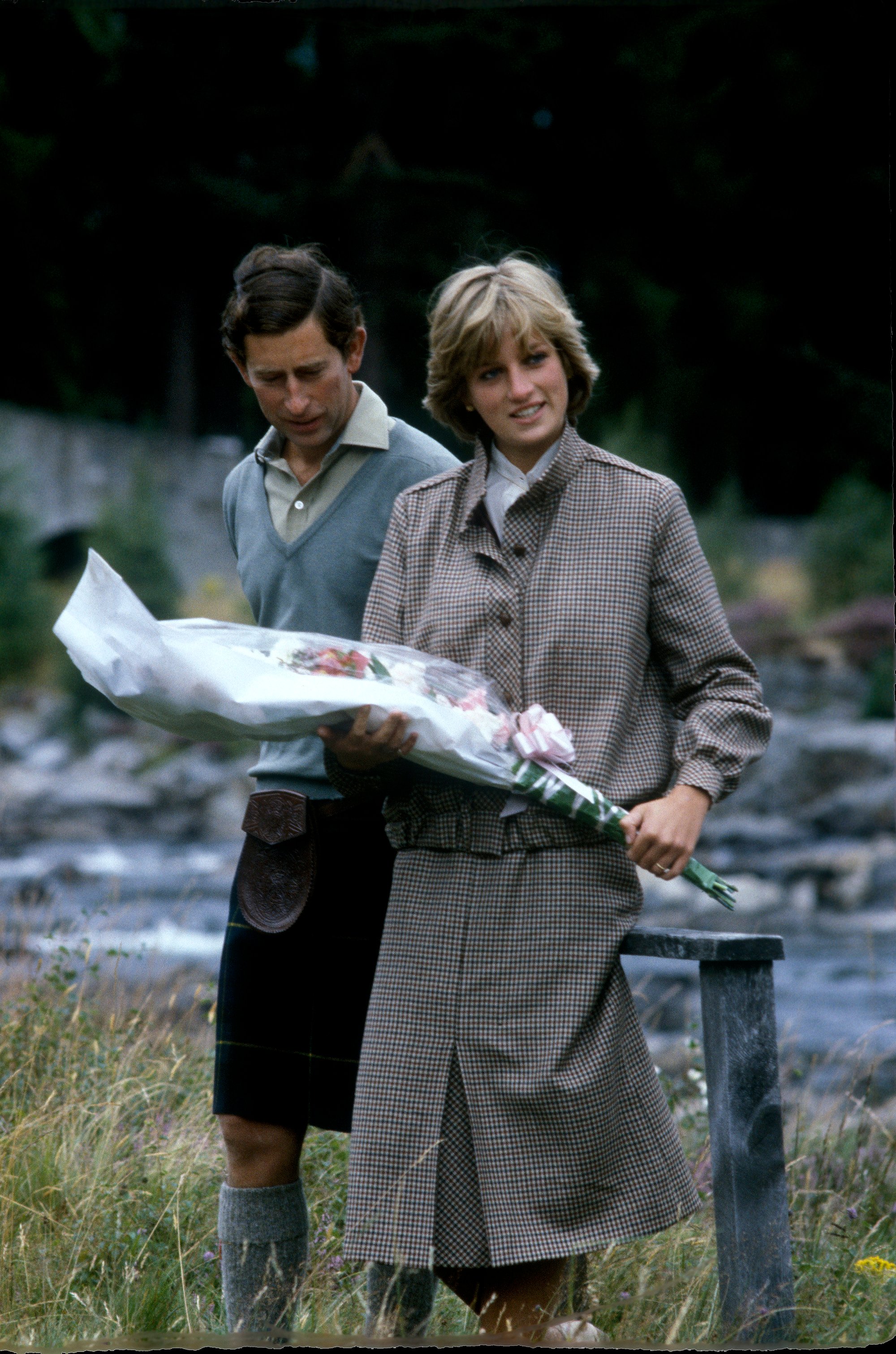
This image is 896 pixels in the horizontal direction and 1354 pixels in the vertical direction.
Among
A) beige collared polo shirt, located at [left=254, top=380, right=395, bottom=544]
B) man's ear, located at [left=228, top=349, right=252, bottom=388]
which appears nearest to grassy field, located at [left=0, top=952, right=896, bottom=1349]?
beige collared polo shirt, located at [left=254, top=380, right=395, bottom=544]

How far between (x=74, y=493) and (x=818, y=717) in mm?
11143

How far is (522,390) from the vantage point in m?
2.22

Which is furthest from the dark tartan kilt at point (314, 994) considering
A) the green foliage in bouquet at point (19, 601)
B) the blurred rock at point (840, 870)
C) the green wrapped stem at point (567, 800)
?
the green foliage in bouquet at point (19, 601)

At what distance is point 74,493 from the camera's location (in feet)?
69.1

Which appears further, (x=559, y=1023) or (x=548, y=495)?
(x=548, y=495)

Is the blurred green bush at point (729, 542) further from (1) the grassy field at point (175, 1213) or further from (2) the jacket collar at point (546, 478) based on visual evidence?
(2) the jacket collar at point (546, 478)

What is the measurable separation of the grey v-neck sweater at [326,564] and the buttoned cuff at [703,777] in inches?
25.8

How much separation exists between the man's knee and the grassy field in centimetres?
20

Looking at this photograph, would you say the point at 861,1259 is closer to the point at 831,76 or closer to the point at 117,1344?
the point at 117,1344

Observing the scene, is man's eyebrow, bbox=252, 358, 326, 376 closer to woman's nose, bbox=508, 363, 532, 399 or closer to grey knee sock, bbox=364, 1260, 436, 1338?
woman's nose, bbox=508, 363, 532, 399

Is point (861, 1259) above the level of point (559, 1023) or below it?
below

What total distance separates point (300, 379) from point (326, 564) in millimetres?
329

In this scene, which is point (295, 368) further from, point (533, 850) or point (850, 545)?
point (850, 545)

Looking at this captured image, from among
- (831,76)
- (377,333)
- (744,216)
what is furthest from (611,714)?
(377,333)
